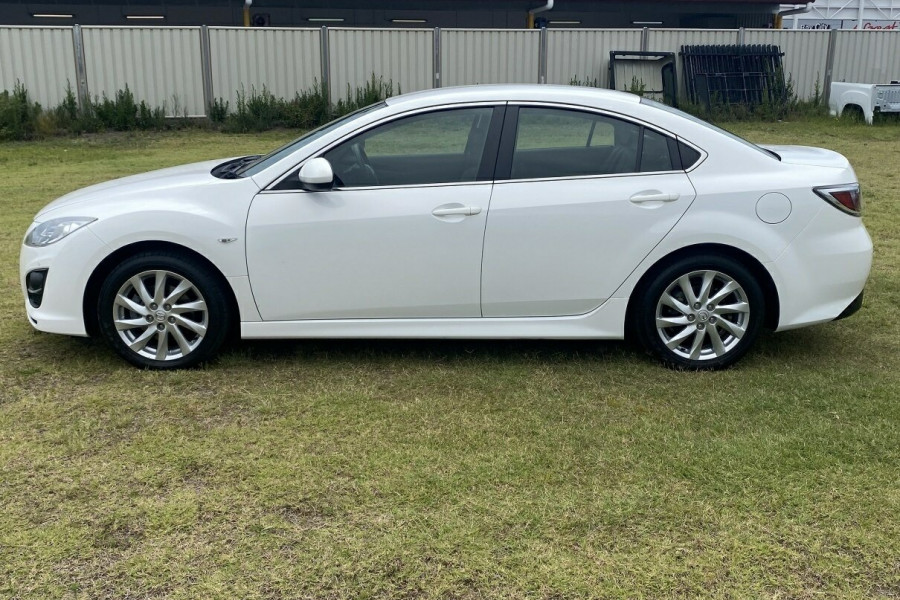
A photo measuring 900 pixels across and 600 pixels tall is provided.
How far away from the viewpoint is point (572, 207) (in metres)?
4.59

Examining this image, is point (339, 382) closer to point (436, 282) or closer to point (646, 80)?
point (436, 282)

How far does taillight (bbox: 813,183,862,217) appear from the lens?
4.64 meters

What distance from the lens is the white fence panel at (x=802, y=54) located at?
67.2ft

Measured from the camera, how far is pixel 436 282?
15.3ft

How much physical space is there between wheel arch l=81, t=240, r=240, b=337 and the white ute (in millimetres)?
17187

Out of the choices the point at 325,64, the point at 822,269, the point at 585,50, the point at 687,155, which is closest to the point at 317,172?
the point at 687,155

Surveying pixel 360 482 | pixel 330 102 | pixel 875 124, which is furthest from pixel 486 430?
pixel 875 124

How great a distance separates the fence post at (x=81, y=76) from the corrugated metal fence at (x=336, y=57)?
2 cm

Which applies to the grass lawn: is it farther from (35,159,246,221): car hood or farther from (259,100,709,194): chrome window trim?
(259,100,709,194): chrome window trim

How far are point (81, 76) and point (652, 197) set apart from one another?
16058mm

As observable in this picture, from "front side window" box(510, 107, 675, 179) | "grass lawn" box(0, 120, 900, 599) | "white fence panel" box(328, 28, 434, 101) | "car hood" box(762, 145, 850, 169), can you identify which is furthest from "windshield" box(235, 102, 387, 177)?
"white fence panel" box(328, 28, 434, 101)

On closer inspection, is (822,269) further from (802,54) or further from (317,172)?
(802,54)

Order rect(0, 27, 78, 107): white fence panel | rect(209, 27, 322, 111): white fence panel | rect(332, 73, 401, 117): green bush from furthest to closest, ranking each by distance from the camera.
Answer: rect(332, 73, 401, 117): green bush < rect(209, 27, 322, 111): white fence panel < rect(0, 27, 78, 107): white fence panel

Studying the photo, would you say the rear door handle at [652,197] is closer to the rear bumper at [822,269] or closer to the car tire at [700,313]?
the car tire at [700,313]
